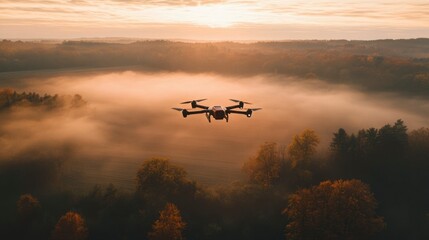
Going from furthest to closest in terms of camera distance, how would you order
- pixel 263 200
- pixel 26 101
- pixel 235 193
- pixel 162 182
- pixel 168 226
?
pixel 26 101 < pixel 263 200 < pixel 235 193 < pixel 162 182 < pixel 168 226

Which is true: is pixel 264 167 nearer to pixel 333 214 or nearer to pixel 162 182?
pixel 333 214

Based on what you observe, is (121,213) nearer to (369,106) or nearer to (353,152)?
(353,152)

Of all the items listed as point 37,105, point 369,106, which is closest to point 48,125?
point 37,105

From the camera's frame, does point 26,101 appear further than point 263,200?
Yes

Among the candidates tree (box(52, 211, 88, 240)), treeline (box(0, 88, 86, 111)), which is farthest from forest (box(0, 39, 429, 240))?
treeline (box(0, 88, 86, 111))

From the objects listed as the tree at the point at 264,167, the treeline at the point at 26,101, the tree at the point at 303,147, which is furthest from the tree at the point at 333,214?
the treeline at the point at 26,101

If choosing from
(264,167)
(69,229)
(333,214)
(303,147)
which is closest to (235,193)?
(264,167)


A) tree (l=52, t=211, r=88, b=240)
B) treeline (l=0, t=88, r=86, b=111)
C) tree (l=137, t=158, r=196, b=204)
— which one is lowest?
tree (l=52, t=211, r=88, b=240)

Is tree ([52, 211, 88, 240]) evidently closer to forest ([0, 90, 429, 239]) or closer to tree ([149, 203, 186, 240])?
forest ([0, 90, 429, 239])

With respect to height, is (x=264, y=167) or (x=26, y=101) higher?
(x=26, y=101)
